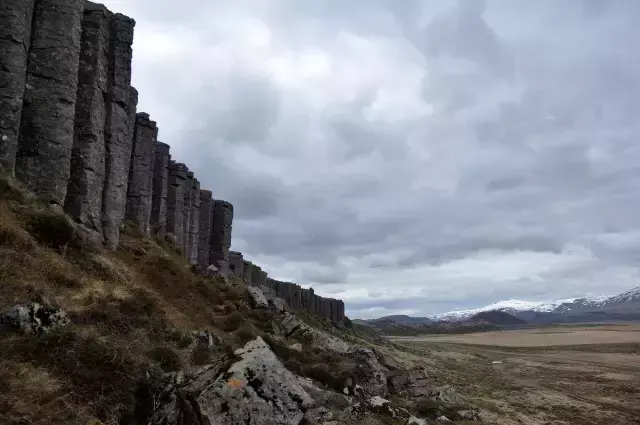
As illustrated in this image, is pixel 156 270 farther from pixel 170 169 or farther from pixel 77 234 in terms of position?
pixel 170 169

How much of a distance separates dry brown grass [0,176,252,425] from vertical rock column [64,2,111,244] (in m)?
2.95

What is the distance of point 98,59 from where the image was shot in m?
22.5

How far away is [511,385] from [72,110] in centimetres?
3540

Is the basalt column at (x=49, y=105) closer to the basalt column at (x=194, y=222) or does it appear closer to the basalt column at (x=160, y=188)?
the basalt column at (x=160, y=188)

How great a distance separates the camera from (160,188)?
35.1 m

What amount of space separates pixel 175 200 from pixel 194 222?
604 cm

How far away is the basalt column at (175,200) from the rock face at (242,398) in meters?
28.8

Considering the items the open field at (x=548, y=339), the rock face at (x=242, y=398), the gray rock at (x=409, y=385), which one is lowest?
the open field at (x=548, y=339)

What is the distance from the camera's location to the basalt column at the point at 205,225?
46250mm

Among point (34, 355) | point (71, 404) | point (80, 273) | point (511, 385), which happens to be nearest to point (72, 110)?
point (80, 273)

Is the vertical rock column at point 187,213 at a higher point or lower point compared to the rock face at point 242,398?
higher

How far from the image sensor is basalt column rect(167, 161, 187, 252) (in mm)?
37156

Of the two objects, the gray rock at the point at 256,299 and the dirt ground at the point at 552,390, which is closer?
the dirt ground at the point at 552,390

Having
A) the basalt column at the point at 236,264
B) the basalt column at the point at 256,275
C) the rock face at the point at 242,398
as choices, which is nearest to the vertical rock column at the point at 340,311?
the basalt column at the point at 256,275
